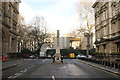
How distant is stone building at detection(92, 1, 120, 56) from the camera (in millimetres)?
33438

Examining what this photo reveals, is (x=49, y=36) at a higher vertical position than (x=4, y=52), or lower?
higher

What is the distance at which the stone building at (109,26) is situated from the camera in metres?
33.4

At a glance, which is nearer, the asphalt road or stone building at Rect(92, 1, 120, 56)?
the asphalt road

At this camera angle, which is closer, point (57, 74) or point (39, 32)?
point (57, 74)

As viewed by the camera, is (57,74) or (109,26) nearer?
(57,74)

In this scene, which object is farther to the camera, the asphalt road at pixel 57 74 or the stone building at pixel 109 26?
the stone building at pixel 109 26

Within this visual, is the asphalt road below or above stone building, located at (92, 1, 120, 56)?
below

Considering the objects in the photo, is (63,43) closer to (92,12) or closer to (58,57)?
(58,57)

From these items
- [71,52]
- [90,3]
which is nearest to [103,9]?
[90,3]

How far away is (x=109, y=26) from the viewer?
123 ft

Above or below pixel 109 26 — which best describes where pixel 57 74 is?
below

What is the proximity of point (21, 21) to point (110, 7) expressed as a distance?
36.9m

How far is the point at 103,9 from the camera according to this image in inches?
1650

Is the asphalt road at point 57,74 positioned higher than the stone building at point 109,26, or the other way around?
the stone building at point 109,26
